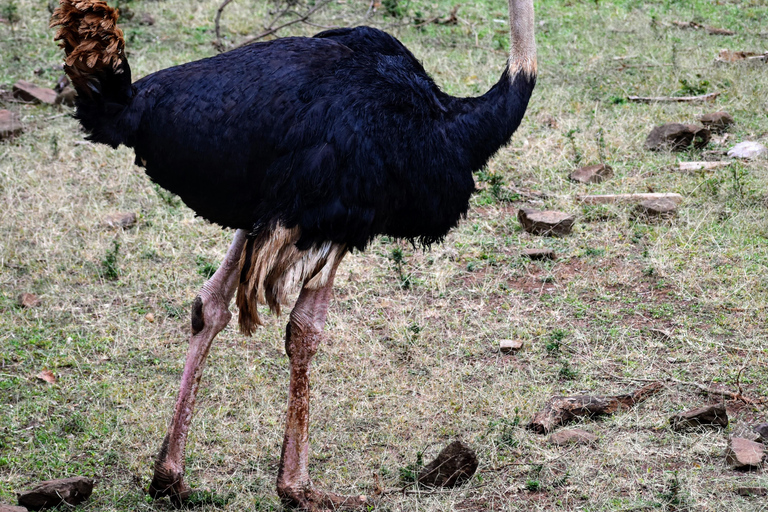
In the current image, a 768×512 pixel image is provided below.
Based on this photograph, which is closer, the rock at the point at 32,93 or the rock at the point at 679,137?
the rock at the point at 679,137

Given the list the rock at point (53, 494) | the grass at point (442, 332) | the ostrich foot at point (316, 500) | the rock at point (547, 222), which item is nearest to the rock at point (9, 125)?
the grass at point (442, 332)

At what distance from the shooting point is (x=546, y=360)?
4348 millimetres

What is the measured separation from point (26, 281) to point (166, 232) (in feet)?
2.82

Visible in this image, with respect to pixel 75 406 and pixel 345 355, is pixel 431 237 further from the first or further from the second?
pixel 75 406

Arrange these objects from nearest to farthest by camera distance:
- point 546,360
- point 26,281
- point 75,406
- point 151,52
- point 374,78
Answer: point 374,78
point 75,406
point 546,360
point 26,281
point 151,52

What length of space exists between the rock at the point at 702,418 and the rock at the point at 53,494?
2308 mm

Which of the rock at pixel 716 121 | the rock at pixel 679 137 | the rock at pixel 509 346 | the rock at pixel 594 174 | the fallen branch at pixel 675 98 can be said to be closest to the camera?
the rock at pixel 509 346

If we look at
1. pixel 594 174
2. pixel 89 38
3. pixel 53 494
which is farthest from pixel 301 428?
pixel 594 174

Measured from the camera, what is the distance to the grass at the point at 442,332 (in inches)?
139

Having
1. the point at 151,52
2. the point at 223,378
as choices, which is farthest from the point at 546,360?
the point at 151,52

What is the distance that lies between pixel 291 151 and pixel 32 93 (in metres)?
4.92

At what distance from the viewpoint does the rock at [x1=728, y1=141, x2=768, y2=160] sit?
19.6ft

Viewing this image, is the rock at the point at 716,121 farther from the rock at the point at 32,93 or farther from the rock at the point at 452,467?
the rock at the point at 32,93

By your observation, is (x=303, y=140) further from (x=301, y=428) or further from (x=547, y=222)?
(x=547, y=222)
